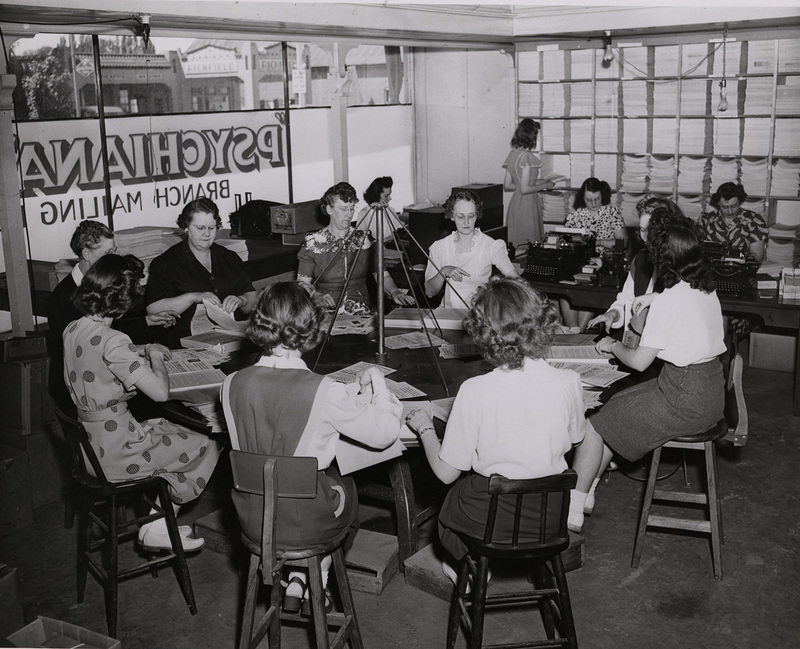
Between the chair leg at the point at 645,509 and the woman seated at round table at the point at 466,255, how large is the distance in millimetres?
1690

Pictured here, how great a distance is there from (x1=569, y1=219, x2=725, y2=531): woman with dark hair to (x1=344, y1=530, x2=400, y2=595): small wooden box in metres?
0.80

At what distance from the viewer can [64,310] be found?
4.13 meters

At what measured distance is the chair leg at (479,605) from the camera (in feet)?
8.99

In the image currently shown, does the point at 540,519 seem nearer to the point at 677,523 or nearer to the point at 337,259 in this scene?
the point at 677,523

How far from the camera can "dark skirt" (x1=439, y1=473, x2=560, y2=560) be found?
276 centimetres

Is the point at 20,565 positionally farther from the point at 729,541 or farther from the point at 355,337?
the point at 729,541

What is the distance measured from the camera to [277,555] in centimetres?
273

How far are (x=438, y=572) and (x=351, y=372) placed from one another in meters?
A: 0.91

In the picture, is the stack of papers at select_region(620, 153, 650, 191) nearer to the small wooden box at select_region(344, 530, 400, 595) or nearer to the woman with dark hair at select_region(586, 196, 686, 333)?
the woman with dark hair at select_region(586, 196, 686, 333)

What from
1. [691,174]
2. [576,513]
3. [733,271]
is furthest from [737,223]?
[576,513]

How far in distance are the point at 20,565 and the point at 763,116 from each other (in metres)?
6.99

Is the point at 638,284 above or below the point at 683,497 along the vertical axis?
above

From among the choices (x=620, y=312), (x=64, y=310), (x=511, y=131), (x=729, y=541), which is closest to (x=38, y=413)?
(x=64, y=310)

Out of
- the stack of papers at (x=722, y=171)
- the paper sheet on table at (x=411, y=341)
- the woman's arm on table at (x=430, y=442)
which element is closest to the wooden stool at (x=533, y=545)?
the woman's arm on table at (x=430, y=442)
